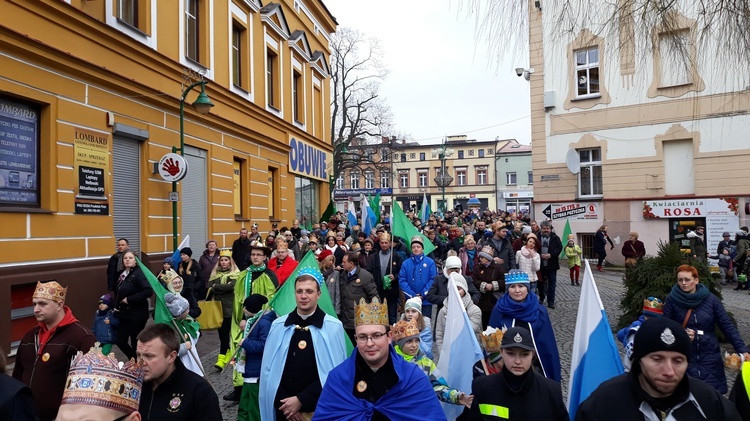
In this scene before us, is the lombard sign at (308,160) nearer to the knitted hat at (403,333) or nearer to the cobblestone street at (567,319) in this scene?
the cobblestone street at (567,319)

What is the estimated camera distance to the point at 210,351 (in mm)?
9445

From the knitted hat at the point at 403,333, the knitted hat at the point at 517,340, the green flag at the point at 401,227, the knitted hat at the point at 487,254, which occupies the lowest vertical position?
the knitted hat at the point at 403,333

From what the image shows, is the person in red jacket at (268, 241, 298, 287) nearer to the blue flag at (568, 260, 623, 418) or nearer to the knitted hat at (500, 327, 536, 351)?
the blue flag at (568, 260, 623, 418)

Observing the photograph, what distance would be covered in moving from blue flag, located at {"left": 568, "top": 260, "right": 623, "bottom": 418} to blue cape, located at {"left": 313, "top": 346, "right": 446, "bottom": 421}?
5.69 feet

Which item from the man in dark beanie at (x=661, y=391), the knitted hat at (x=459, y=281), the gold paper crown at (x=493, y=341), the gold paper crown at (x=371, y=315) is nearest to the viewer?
the man in dark beanie at (x=661, y=391)

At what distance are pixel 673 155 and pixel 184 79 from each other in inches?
710

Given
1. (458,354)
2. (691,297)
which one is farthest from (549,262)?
(458,354)

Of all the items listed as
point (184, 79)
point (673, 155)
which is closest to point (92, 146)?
point (184, 79)

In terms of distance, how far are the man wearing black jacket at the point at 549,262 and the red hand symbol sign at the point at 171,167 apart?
839 centimetres

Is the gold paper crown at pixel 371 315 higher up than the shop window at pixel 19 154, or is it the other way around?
the shop window at pixel 19 154

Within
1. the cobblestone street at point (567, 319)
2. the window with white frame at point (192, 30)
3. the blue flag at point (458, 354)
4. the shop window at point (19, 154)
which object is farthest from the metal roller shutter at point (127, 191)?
the blue flag at point (458, 354)

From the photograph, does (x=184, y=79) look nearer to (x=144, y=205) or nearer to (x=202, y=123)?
(x=202, y=123)

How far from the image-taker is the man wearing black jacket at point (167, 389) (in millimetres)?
3080

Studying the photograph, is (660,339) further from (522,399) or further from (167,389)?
(167,389)
